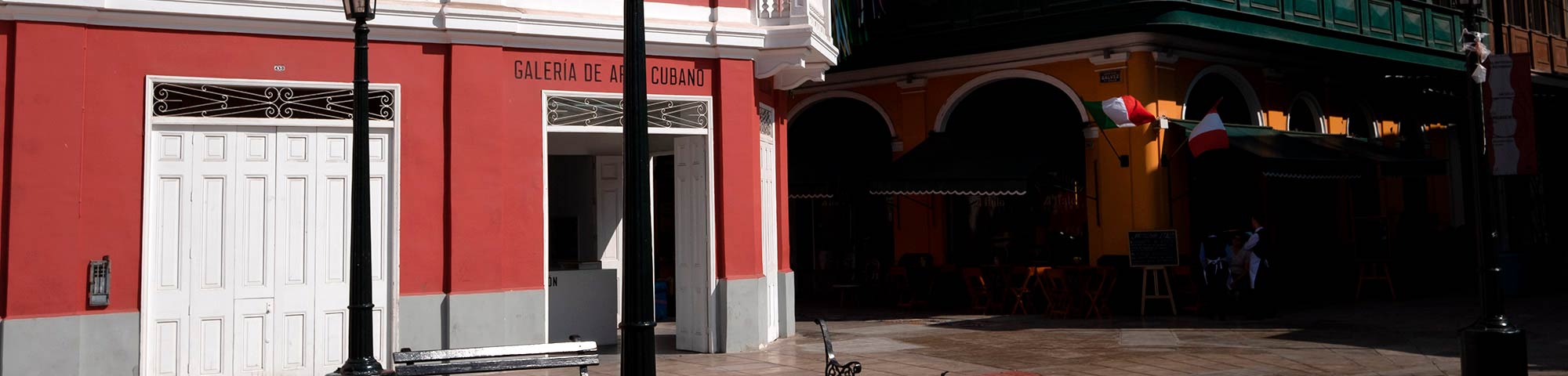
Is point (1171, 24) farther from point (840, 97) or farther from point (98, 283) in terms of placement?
point (98, 283)

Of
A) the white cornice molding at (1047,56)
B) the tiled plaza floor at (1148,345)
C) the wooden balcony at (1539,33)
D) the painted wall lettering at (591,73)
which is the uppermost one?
the wooden balcony at (1539,33)

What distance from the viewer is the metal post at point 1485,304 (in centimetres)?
866

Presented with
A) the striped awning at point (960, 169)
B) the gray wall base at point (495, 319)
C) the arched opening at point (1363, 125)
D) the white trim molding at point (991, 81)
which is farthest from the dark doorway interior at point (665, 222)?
the arched opening at point (1363, 125)

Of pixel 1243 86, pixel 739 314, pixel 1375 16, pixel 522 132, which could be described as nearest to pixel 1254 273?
pixel 1243 86

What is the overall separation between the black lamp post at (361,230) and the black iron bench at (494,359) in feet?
1.51

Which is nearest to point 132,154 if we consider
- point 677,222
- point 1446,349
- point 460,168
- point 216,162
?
point 216,162

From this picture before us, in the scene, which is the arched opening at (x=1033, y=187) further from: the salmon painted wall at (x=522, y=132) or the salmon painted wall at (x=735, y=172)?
the salmon painted wall at (x=522, y=132)

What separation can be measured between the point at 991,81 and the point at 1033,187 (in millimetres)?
2046

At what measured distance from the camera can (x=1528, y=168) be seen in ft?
54.5

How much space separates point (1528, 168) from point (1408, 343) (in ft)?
20.0

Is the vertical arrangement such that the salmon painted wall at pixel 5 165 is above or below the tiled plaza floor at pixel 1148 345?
above

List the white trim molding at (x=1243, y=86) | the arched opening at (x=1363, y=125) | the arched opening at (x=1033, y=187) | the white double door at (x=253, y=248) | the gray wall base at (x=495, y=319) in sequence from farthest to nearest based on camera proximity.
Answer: the arched opening at (x=1363, y=125)
the white trim molding at (x=1243, y=86)
the arched opening at (x=1033, y=187)
the gray wall base at (x=495, y=319)
the white double door at (x=253, y=248)

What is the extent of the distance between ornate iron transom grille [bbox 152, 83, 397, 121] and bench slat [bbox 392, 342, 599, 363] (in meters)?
2.63

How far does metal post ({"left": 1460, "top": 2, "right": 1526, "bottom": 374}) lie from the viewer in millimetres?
8664
